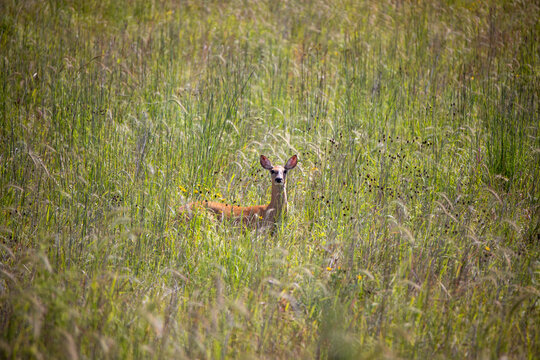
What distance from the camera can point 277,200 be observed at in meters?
4.49

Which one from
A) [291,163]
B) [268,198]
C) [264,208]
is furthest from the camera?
[268,198]

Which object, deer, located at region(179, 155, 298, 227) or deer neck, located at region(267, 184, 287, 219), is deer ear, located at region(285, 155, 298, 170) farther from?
deer neck, located at region(267, 184, 287, 219)

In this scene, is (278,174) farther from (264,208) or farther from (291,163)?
(264,208)

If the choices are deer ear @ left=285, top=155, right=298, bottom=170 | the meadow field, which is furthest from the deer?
the meadow field

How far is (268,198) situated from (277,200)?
0.43 metres

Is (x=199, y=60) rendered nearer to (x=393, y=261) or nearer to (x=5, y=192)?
(x=5, y=192)

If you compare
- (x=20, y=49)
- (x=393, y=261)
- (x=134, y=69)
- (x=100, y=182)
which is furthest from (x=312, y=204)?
(x=20, y=49)

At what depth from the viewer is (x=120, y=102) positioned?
231 inches

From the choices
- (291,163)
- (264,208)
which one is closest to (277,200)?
(264,208)

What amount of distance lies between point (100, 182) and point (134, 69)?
2.56 m

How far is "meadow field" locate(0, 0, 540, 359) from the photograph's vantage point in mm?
2678

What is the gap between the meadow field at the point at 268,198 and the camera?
2678 mm

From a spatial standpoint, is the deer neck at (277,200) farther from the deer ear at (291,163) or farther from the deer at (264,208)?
the deer ear at (291,163)

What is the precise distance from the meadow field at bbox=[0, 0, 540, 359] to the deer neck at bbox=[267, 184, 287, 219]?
0.11m
